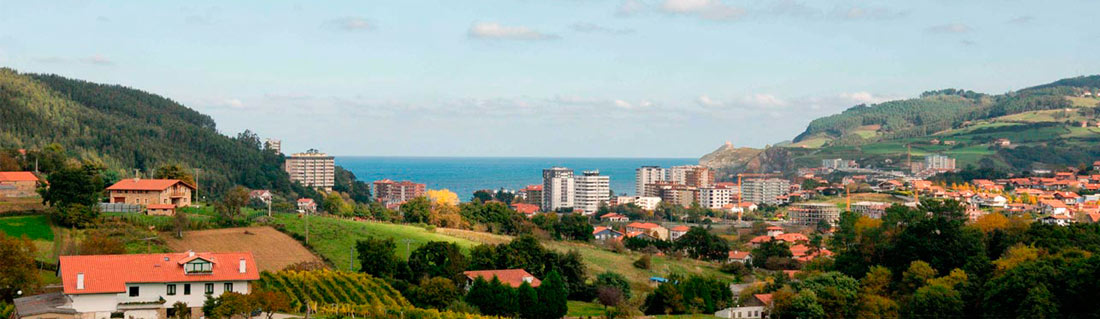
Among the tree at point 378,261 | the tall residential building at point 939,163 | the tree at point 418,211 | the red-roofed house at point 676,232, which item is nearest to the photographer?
the tree at point 378,261

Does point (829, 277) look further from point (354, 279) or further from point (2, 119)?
point (2, 119)

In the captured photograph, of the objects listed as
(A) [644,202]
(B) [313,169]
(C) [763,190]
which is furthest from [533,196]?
Answer: (C) [763,190]

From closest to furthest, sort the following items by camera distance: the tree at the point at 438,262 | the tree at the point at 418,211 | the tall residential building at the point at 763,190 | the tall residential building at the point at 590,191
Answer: the tree at the point at 438,262, the tree at the point at 418,211, the tall residential building at the point at 590,191, the tall residential building at the point at 763,190

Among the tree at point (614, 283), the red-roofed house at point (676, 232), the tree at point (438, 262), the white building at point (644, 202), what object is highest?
the tree at point (438, 262)

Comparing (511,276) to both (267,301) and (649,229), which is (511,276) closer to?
(267,301)

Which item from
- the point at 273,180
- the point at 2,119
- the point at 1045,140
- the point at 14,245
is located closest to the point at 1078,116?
the point at 1045,140

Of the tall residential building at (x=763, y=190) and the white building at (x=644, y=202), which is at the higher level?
the tall residential building at (x=763, y=190)

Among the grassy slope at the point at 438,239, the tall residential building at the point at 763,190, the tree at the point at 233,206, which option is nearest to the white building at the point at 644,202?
the tall residential building at the point at 763,190

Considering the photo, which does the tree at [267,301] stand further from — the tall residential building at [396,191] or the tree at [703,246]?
the tall residential building at [396,191]
